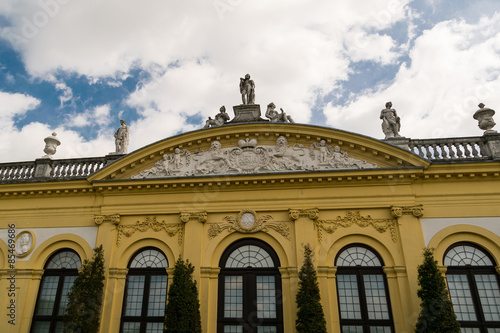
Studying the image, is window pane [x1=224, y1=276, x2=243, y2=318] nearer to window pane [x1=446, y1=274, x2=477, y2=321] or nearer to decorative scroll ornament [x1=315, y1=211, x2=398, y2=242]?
decorative scroll ornament [x1=315, y1=211, x2=398, y2=242]

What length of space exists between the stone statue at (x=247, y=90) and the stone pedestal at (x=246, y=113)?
444mm

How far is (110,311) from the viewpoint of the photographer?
1330cm

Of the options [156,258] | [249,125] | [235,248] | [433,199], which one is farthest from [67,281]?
[433,199]

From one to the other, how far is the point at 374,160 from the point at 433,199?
8.33 ft

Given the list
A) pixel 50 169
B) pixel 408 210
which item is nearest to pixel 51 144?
pixel 50 169

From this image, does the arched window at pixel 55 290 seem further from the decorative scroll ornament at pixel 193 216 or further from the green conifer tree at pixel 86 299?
the decorative scroll ornament at pixel 193 216

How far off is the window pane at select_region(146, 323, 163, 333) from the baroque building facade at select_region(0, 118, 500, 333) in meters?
0.04

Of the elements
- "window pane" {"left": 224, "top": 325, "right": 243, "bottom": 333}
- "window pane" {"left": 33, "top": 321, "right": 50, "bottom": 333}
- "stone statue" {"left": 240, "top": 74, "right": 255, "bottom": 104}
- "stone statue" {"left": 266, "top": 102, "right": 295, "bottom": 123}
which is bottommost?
"window pane" {"left": 224, "top": 325, "right": 243, "bottom": 333}

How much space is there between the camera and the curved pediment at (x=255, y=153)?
14.3m

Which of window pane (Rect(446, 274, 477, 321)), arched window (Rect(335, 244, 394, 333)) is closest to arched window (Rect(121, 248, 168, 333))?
arched window (Rect(335, 244, 394, 333))

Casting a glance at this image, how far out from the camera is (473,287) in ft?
40.8

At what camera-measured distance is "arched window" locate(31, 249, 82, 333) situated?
13.8 m

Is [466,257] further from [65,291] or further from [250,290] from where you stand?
[65,291]

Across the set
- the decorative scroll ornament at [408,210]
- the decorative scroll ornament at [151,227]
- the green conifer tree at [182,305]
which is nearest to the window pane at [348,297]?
the decorative scroll ornament at [408,210]
